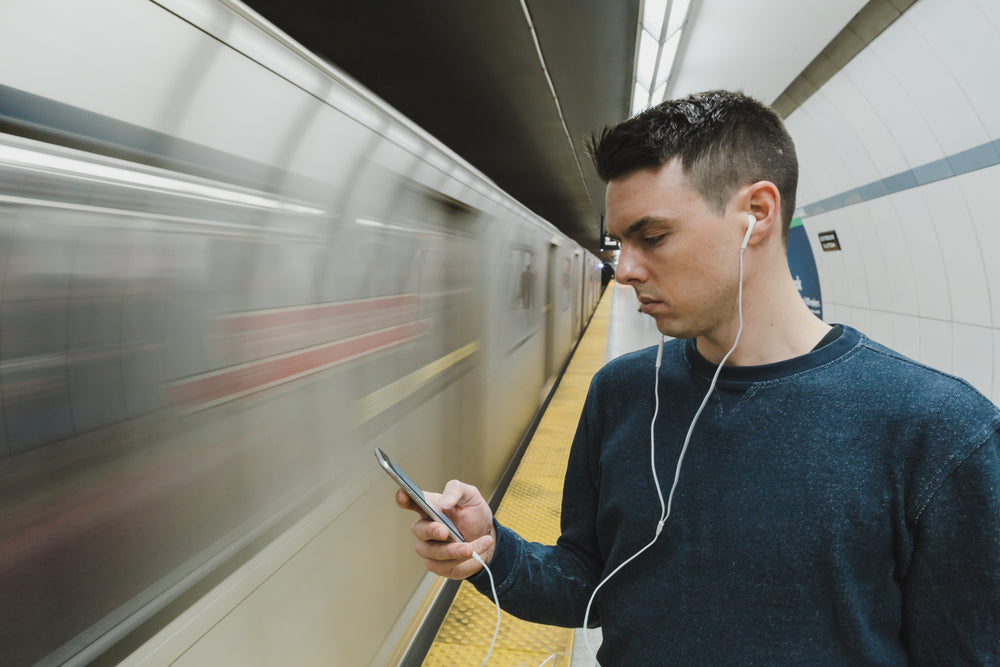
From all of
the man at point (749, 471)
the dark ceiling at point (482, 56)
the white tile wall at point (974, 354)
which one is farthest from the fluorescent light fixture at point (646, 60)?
the man at point (749, 471)

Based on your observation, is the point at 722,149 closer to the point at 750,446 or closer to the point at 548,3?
the point at 750,446

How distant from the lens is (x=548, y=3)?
4.45m

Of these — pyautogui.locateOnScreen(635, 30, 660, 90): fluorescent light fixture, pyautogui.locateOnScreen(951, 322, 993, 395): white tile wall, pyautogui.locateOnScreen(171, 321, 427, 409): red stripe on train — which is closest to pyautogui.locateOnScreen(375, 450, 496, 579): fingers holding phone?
pyautogui.locateOnScreen(171, 321, 427, 409): red stripe on train

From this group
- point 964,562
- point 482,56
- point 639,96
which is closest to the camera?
point 964,562

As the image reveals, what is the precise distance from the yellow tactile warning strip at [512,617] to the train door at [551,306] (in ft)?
1.90

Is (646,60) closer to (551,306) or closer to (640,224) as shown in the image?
(551,306)

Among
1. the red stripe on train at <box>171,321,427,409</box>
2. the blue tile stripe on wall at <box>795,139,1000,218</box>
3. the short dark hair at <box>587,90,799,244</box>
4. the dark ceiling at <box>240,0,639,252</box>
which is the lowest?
the red stripe on train at <box>171,321,427,409</box>

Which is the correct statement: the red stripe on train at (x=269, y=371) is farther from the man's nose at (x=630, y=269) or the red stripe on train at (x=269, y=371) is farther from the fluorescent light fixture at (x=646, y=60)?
the fluorescent light fixture at (x=646, y=60)

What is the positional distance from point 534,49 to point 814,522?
5.48 meters

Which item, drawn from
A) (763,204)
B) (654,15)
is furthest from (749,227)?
(654,15)

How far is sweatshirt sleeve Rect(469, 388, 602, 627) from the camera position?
1133 mm

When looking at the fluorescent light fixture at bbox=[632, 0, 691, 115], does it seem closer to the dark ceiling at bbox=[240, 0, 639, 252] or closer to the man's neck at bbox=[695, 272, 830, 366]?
the dark ceiling at bbox=[240, 0, 639, 252]

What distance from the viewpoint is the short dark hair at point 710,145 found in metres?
1.02

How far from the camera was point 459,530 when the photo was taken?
43.8 inches
